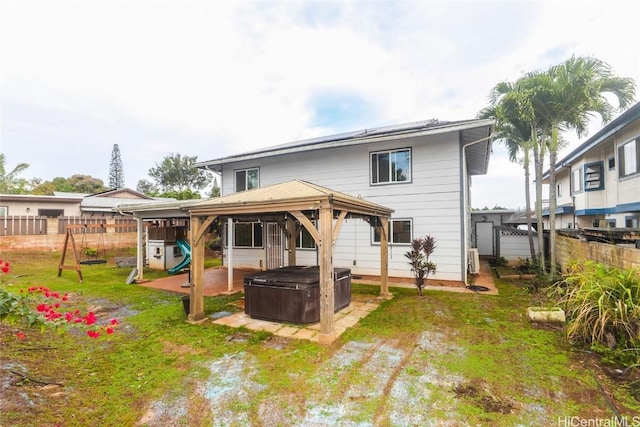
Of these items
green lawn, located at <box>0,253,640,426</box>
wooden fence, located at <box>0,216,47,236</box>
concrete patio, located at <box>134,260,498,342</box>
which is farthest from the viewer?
wooden fence, located at <box>0,216,47,236</box>

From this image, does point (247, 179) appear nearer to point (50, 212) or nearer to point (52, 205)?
point (52, 205)

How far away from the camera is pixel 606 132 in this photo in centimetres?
962

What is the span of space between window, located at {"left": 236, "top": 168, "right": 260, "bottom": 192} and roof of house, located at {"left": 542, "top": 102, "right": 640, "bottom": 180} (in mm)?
11701

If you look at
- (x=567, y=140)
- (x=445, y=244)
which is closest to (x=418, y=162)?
(x=445, y=244)

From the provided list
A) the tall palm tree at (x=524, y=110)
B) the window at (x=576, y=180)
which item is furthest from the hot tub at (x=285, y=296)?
the window at (x=576, y=180)

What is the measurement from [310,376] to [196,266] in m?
3.36

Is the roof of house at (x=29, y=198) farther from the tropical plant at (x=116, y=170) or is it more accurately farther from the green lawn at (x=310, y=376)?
the tropical plant at (x=116, y=170)

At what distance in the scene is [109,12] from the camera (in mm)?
6328

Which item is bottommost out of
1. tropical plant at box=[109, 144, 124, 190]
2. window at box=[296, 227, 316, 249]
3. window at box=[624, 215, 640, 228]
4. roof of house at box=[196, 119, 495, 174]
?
window at box=[296, 227, 316, 249]

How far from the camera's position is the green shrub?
3730mm

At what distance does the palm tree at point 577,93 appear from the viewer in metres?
7.38

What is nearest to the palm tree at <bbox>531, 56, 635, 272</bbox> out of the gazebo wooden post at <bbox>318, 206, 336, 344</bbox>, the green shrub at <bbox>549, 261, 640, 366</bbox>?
the green shrub at <bbox>549, 261, 640, 366</bbox>

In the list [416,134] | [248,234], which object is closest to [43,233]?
[248,234]

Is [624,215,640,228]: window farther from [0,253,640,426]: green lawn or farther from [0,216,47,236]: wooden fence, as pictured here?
[0,216,47,236]: wooden fence
